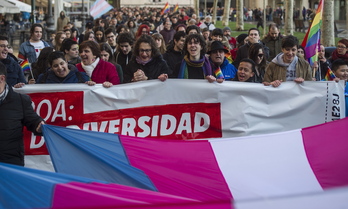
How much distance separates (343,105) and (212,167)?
104 inches

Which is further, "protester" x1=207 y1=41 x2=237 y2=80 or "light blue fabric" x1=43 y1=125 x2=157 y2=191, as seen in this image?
"protester" x1=207 y1=41 x2=237 y2=80

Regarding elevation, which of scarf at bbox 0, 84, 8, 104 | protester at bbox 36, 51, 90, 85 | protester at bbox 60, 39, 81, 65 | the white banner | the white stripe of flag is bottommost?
the white banner

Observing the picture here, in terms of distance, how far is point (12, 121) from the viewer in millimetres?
5379

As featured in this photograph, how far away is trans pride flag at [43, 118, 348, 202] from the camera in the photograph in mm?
4938

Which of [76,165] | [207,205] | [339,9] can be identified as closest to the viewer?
[207,205]

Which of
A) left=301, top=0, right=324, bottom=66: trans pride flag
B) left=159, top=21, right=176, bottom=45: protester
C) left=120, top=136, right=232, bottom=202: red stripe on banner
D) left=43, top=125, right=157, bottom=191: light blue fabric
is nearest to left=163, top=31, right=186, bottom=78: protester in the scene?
left=301, top=0, right=324, bottom=66: trans pride flag

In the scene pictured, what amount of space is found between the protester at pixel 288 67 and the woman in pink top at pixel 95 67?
1883 mm

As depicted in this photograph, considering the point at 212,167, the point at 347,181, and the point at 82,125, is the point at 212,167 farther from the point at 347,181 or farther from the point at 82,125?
the point at 82,125

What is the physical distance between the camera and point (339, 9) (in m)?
64.2

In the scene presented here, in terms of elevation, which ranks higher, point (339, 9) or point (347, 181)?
point (339, 9)

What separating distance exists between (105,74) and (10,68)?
139cm

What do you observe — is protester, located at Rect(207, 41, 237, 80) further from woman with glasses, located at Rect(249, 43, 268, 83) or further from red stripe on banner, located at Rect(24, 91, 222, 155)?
red stripe on banner, located at Rect(24, 91, 222, 155)

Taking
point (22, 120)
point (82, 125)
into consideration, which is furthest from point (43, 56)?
point (22, 120)

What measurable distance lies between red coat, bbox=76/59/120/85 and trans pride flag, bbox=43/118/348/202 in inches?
106
